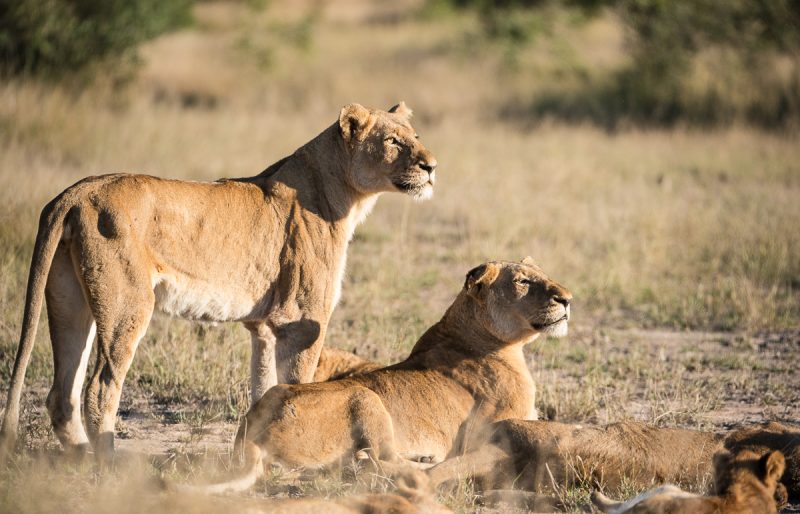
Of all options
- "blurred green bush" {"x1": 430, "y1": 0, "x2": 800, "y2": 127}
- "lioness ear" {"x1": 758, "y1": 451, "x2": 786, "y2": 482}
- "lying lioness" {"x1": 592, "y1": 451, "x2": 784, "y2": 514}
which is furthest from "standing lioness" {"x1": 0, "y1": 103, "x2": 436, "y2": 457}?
"blurred green bush" {"x1": 430, "y1": 0, "x2": 800, "y2": 127}

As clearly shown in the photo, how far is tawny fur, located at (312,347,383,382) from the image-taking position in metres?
6.62

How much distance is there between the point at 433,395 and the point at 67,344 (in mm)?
1924

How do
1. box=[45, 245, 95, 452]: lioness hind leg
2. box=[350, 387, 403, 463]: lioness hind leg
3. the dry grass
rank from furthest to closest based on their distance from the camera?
the dry grass → box=[45, 245, 95, 452]: lioness hind leg → box=[350, 387, 403, 463]: lioness hind leg

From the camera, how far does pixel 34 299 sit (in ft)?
17.4

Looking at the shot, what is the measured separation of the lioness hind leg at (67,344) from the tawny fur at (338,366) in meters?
1.48

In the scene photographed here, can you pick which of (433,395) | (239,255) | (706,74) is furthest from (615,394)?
(706,74)

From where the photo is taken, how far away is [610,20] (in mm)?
31203

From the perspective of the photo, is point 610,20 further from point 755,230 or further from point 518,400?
point 518,400

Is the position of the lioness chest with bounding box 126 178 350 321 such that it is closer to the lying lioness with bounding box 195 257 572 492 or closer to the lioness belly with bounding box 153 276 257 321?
the lioness belly with bounding box 153 276 257 321

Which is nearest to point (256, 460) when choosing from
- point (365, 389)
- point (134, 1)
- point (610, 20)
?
point (365, 389)

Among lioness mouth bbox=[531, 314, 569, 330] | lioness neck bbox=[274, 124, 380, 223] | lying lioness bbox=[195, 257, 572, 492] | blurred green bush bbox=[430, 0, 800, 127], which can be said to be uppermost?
blurred green bush bbox=[430, 0, 800, 127]

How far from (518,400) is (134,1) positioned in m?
15.3

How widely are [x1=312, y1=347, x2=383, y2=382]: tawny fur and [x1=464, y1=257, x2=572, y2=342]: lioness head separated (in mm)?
849

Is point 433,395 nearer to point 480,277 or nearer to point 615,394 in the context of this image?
point 480,277
